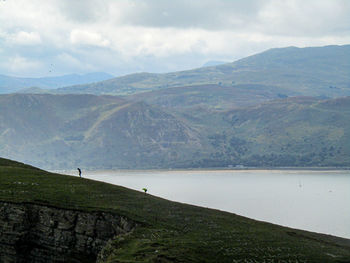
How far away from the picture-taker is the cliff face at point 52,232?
3975 cm

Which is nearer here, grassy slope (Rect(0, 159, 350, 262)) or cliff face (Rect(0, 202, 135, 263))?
grassy slope (Rect(0, 159, 350, 262))

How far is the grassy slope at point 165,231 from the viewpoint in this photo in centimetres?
3075

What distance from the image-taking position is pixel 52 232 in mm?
40594

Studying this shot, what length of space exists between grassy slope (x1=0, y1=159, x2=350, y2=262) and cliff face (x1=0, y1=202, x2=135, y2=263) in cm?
100

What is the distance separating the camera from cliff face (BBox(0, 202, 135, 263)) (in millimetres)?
39750

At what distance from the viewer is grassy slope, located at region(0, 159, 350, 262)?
30752 mm

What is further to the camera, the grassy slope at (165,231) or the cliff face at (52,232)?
the cliff face at (52,232)

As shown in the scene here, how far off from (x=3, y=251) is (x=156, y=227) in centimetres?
1324

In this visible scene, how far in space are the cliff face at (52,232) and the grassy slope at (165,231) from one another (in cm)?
100

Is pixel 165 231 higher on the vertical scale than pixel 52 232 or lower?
higher

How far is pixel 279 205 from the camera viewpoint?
530 feet

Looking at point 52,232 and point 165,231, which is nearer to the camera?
point 165,231

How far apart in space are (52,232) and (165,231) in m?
10.2

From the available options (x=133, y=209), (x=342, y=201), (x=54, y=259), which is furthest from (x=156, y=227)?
(x=342, y=201)
